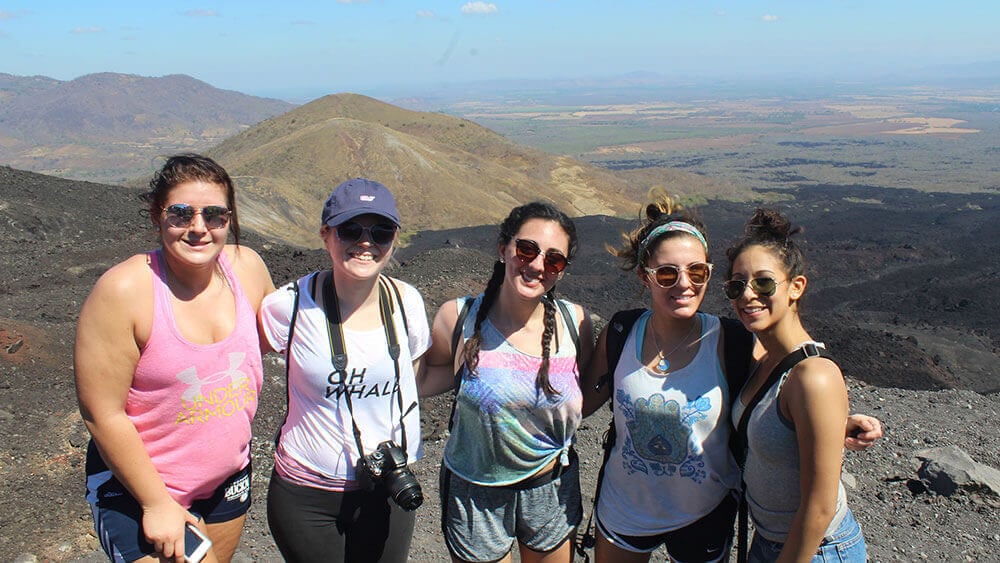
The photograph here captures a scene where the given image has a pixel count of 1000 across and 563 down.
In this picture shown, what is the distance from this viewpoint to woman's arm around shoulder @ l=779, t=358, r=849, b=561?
224 centimetres

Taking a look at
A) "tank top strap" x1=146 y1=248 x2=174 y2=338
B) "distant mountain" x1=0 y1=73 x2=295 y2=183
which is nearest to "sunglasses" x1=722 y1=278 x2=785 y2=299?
"tank top strap" x1=146 y1=248 x2=174 y2=338

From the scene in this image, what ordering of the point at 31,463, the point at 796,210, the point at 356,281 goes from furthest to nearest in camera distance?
the point at 796,210
the point at 31,463
the point at 356,281

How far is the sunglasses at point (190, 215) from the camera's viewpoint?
7.89ft

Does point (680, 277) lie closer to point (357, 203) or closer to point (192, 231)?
point (357, 203)

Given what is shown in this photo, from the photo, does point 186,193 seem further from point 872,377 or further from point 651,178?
point 651,178

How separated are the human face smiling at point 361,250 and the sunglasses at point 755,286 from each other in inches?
50.9

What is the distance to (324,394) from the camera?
255cm

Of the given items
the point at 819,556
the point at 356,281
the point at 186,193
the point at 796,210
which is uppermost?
the point at 186,193

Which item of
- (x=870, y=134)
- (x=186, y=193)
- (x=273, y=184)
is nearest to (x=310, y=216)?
(x=273, y=184)

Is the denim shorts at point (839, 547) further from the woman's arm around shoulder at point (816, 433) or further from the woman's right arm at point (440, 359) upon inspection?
the woman's right arm at point (440, 359)

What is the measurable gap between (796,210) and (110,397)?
46608mm

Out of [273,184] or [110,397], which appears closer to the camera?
[110,397]

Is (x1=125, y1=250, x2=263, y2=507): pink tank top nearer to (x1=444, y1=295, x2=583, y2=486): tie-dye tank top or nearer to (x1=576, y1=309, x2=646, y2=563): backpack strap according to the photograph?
(x1=444, y1=295, x2=583, y2=486): tie-dye tank top

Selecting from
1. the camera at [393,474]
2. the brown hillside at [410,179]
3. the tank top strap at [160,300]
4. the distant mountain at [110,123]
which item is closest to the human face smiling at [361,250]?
the tank top strap at [160,300]
